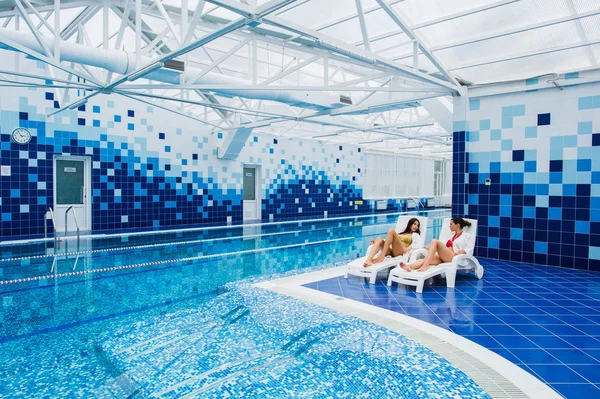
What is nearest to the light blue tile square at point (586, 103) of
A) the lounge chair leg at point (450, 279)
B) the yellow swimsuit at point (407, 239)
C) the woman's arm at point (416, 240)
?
the woman's arm at point (416, 240)

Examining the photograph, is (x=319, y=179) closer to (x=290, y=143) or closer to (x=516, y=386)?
(x=290, y=143)

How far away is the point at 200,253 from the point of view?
8.34 m

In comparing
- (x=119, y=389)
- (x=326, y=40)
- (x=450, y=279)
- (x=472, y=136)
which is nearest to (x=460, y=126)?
(x=472, y=136)

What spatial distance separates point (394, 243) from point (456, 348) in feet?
9.24

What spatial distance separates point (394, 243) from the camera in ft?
20.1

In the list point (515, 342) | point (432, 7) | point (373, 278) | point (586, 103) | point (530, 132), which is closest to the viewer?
point (515, 342)

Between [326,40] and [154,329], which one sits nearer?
[154,329]

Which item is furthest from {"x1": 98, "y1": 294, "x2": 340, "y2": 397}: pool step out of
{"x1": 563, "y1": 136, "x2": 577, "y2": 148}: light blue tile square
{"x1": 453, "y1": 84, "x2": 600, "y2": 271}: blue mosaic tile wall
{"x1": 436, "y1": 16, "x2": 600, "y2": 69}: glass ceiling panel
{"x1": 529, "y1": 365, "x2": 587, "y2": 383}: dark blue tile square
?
{"x1": 563, "y1": 136, "x2": 577, "y2": 148}: light blue tile square

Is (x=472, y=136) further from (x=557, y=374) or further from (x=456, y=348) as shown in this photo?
(x=557, y=374)

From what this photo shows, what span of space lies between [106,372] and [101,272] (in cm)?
387

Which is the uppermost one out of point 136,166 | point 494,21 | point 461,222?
point 494,21

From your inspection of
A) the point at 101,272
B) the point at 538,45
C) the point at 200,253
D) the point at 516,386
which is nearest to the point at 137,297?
the point at 101,272

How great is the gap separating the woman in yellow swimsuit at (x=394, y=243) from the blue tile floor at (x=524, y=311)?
1.15 ft

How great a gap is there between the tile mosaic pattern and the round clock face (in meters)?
8.28
